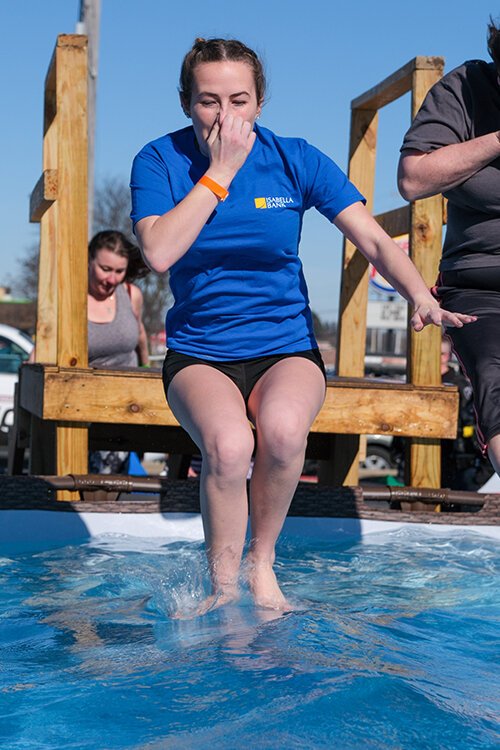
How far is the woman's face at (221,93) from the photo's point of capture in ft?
9.78

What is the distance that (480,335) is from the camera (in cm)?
305

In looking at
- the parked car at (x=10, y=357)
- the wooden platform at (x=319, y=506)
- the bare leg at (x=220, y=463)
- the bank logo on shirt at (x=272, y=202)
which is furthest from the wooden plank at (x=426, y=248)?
the parked car at (x=10, y=357)

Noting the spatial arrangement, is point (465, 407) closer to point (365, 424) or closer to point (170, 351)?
point (365, 424)

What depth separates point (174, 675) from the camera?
2166mm

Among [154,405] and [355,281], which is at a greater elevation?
[355,281]

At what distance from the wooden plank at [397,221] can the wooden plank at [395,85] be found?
67 cm

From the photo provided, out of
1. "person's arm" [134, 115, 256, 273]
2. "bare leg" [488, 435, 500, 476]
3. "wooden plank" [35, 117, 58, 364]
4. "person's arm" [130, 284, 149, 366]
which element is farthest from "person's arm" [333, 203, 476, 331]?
"person's arm" [130, 284, 149, 366]

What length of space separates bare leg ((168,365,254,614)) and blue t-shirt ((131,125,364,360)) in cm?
18

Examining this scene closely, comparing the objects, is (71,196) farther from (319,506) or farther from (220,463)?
(220,463)

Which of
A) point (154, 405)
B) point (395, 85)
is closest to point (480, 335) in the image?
point (154, 405)

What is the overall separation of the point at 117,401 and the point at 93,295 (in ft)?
5.56

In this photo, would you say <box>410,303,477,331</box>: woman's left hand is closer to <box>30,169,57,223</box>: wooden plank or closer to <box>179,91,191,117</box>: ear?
<box>179,91,191,117</box>: ear

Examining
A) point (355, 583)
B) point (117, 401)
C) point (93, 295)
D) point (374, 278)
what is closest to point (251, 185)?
point (355, 583)

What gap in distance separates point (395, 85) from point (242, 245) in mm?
2844
